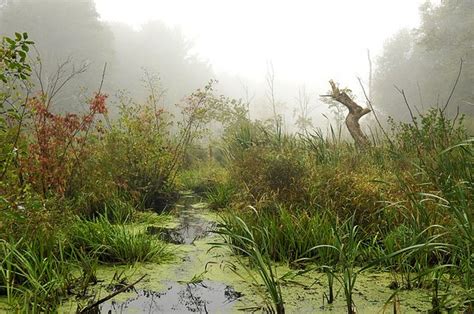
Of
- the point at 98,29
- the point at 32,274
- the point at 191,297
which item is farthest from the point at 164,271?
the point at 98,29

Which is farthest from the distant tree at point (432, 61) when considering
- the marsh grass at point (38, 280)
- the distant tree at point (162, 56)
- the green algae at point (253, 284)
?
the distant tree at point (162, 56)

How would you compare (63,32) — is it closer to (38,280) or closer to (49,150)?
(49,150)

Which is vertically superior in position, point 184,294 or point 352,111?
point 352,111

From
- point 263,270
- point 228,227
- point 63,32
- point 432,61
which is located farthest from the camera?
point 63,32

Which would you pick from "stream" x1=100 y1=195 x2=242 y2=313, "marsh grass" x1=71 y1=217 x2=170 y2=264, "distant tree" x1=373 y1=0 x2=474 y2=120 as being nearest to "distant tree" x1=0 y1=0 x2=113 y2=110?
"distant tree" x1=373 y1=0 x2=474 y2=120

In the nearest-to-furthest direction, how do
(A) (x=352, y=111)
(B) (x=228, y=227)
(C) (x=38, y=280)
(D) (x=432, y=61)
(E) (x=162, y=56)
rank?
(C) (x=38, y=280)
(B) (x=228, y=227)
(A) (x=352, y=111)
(D) (x=432, y=61)
(E) (x=162, y=56)

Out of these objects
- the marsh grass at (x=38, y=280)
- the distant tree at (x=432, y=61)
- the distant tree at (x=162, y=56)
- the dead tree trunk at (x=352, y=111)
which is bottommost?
the marsh grass at (x=38, y=280)

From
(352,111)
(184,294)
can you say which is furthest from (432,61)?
(184,294)

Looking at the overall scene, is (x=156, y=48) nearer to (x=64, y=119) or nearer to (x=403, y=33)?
(x=403, y=33)

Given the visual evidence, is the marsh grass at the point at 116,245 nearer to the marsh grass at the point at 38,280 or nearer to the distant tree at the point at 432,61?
the marsh grass at the point at 38,280

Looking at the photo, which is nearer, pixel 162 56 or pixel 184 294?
pixel 184 294

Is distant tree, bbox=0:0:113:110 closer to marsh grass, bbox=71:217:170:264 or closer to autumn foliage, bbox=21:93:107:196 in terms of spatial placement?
autumn foliage, bbox=21:93:107:196

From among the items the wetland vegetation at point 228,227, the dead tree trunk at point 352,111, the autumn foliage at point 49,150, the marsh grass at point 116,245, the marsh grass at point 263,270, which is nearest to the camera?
the marsh grass at point 263,270

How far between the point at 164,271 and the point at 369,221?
170cm
